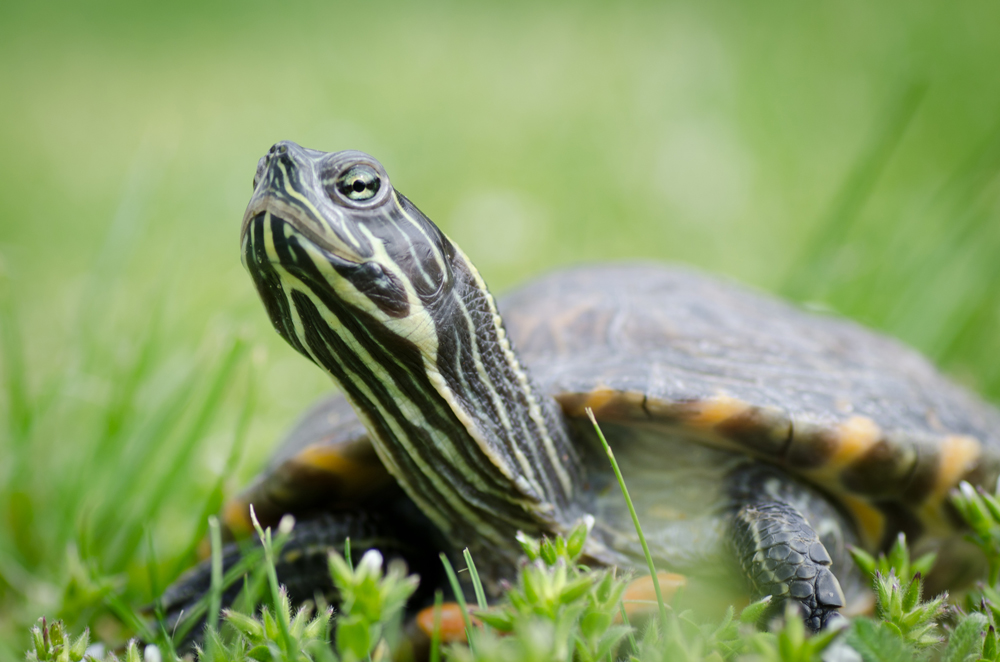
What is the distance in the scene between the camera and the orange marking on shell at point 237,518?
77.8 inches

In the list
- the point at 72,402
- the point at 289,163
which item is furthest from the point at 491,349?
the point at 72,402

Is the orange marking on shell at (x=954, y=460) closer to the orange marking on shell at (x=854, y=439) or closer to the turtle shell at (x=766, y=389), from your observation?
the turtle shell at (x=766, y=389)

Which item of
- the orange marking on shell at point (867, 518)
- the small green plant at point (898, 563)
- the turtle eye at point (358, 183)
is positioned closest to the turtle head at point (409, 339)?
the turtle eye at point (358, 183)

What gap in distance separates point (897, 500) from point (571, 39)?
→ 21.9ft

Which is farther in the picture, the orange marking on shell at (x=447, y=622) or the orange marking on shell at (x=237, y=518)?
the orange marking on shell at (x=237, y=518)

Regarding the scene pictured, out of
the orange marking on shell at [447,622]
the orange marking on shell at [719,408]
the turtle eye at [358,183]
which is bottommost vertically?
the orange marking on shell at [447,622]

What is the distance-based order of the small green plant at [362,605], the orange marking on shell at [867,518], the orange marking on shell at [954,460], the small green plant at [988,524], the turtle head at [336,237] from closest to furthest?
the small green plant at [362,605] < the turtle head at [336,237] < the small green plant at [988,524] < the orange marking on shell at [954,460] < the orange marking on shell at [867,518]

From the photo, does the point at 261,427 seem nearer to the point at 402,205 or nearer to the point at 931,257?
the point at 402,205

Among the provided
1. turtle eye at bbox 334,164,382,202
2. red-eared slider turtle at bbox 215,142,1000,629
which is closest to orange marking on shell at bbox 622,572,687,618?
red-eared slider turtle at bbox 215,142,1000,629

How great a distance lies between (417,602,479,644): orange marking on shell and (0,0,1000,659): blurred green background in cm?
61

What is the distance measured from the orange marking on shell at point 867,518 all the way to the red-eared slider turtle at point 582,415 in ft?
0.04

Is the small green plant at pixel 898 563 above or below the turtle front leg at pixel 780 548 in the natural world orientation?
above

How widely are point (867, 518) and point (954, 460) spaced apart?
0.28 metres

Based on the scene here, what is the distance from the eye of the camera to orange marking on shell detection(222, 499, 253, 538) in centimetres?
198
